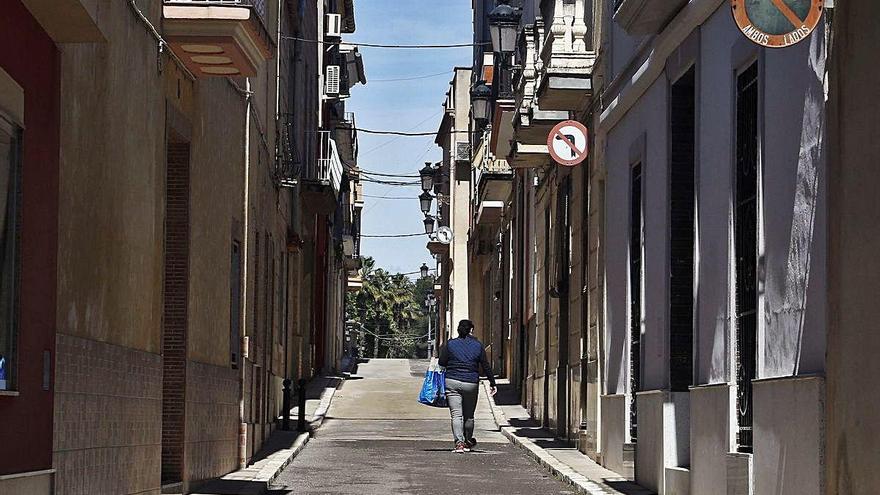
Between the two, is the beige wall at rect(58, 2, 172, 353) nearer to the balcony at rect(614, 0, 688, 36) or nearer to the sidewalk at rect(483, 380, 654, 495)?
the balcony at rect(614, 0, 688, 36)

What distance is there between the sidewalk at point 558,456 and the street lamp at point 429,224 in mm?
19386

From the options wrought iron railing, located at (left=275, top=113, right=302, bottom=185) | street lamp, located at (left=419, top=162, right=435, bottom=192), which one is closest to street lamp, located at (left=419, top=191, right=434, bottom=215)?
street lamp, located at (left=419, top=162, right=435, bottom=192)

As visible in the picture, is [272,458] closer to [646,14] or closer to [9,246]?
[646,14]

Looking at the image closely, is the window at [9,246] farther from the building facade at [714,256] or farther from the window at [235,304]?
the window at [235,304]

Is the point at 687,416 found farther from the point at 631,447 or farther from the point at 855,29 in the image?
the point at 855,29

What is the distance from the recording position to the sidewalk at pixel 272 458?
14.6 m

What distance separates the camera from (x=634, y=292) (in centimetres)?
1659

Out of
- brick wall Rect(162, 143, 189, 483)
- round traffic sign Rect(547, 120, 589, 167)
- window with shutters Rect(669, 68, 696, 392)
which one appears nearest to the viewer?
brick wall Rect(162, 143, 189, 483)

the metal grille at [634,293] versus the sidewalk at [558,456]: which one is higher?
the metal grille at [634,293]

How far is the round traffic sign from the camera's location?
66.3 feet

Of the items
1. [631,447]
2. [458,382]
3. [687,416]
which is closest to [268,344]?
[458,382]

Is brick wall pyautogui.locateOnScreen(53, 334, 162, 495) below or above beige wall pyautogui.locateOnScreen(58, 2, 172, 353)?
below

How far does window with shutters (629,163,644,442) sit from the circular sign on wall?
8.00 meters

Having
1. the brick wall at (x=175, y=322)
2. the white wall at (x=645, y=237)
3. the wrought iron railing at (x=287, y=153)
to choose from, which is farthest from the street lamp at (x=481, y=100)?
the brick wall at (x=175, y=322)
